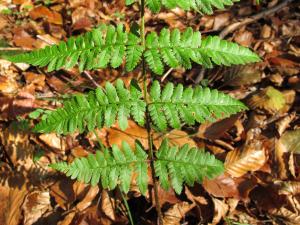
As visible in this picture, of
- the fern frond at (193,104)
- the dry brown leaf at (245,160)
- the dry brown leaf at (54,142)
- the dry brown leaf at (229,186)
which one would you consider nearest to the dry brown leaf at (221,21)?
the dry brown leaf at (245,160)

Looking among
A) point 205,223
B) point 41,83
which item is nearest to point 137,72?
point 41,83

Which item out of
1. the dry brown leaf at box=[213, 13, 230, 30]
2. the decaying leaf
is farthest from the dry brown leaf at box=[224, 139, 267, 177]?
the dry brown leaf at box=[213, 13, 230, 30]

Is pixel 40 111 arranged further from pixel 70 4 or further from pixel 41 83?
pixel 70 4

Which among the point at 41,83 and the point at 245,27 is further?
the point at 245,27

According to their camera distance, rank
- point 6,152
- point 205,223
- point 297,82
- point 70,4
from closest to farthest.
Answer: point 205,223 < point 6,152 < point 297,82 < point 70,4

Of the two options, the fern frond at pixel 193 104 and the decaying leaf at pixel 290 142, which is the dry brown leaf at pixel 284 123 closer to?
the decaying leaf at pixel 290 142

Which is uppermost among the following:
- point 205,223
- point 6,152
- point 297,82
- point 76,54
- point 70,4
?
point 70,4
